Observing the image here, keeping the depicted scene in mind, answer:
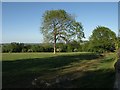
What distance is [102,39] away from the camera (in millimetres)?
58094

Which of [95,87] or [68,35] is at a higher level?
[68,35]

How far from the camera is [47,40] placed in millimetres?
49750

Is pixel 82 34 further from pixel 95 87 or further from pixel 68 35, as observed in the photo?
pixel 95 87

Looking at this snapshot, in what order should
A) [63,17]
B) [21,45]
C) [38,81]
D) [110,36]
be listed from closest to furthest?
1. [38,81]
2. [63,17]
3. [21,45]
4. [110,36]

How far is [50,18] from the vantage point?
49656 millimetres

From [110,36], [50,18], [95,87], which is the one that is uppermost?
[50,18]

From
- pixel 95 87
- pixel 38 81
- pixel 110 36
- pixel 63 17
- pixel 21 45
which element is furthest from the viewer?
pixel 110 36

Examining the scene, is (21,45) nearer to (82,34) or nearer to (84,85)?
(82,34)

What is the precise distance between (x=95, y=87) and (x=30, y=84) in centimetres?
281

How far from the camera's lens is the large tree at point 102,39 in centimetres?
5596

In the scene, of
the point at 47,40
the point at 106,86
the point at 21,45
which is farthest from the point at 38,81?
the point at 21,45

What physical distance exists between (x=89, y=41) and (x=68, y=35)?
9.80 metres

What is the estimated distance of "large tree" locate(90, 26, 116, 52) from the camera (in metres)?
56.0

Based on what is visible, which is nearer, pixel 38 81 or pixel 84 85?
pixel 84 85
